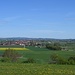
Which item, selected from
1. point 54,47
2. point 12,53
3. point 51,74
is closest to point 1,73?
point 51,74

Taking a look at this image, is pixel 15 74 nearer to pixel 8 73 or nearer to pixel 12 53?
pixel 8 73

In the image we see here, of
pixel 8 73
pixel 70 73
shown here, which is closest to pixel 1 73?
pixel 8 73

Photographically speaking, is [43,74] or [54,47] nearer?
[43,74]

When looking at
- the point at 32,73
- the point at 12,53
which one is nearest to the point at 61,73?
the point at 32,73

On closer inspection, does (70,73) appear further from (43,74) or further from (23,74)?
(23,74)

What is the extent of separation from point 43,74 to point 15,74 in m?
1.67

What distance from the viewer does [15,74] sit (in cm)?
1677

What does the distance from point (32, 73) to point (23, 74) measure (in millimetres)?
793

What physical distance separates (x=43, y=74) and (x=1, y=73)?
2575 millimetres

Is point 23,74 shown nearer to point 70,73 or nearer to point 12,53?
point 70,73

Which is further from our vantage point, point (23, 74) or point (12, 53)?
point (12, 53)

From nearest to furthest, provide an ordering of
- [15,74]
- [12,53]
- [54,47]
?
[15,74]
[12,53]
[54,47]

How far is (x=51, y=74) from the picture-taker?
17.1 meters

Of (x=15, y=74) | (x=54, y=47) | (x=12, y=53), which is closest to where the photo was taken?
(x=15, y=74)
